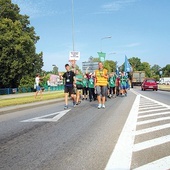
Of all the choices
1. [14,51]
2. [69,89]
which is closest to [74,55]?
[69,89]

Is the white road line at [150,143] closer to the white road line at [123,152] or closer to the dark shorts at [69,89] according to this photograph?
the white road line at [123,152]

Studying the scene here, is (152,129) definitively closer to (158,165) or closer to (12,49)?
(158,165)

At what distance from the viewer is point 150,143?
227 inches

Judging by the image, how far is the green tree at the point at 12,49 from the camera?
45469 millimetres

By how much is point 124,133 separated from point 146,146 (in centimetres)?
135

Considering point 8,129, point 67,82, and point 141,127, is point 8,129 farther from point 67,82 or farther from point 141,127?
point 67,82

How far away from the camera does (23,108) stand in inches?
561

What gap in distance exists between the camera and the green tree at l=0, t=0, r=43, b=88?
45469mm

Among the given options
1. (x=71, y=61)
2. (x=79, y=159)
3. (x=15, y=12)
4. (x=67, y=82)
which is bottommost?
(x=79, y=159)

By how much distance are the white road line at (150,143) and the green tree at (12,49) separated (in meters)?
40.8

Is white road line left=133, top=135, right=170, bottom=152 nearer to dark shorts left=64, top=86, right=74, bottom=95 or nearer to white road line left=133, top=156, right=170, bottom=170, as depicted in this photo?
white road line left=133, top=156, right=170, bottom=170

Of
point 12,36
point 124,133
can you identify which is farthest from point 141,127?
point 12,36

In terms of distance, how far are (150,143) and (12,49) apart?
42.7 m

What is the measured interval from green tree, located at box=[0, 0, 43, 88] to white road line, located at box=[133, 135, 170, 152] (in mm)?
A: 40798
